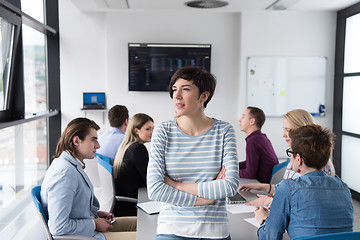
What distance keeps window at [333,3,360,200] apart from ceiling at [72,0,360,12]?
0.99 ft

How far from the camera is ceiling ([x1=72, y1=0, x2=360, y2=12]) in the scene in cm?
471

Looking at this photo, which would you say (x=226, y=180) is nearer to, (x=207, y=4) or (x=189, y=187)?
(x=189, y=187)

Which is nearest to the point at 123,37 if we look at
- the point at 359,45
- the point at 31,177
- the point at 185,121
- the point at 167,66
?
the point at 167,66

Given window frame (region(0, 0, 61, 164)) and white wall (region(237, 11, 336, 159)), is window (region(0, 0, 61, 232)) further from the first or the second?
white wall (region(237, 11, 336, 159))

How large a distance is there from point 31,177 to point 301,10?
4.44 m

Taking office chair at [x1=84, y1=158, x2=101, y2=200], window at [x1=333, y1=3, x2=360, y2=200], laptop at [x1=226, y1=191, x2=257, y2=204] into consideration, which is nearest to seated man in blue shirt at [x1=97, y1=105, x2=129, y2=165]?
office chair at [x1=84, y1=158, x2=101, y2=200]

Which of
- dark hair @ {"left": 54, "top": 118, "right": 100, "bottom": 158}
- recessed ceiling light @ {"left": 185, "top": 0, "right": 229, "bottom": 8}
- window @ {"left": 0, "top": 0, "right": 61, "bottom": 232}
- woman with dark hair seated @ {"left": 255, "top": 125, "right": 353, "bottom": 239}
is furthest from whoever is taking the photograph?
recessed ceiling light @ {"left": 185, "top": 0, "right": 229, "bottom": 8}

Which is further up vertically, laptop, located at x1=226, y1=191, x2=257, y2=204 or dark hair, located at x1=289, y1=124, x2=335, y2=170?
dark hair, located at x1=289, y1=124, x2=335, y2=170

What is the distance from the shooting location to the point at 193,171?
1558 millimetres

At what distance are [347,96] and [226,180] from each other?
14.1ft

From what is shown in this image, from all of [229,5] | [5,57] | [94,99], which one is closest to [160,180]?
[5,57]

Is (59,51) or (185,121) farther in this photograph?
(59,51)

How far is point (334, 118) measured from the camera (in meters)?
5.51

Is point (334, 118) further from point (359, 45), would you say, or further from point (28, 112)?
point (28, 112)
